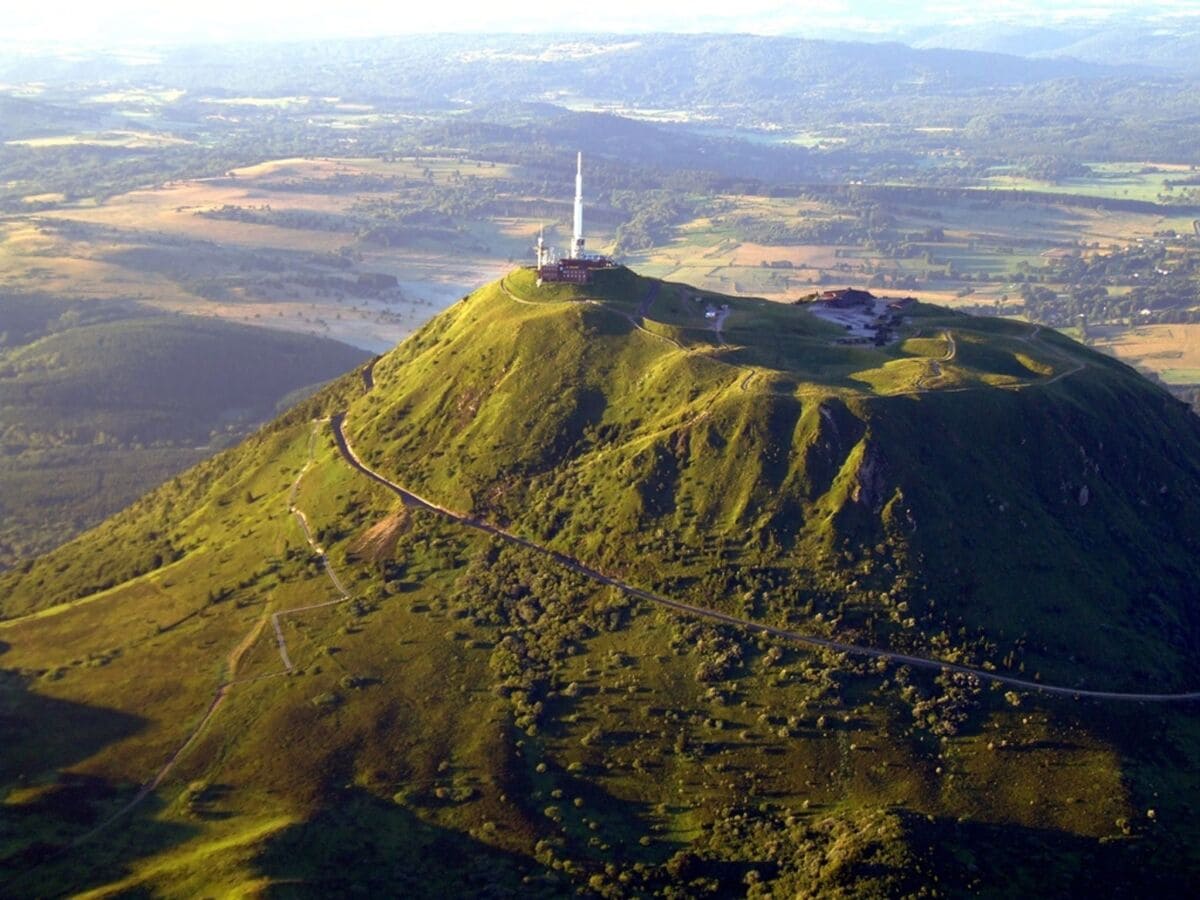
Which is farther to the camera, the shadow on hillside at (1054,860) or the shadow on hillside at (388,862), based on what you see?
the shadow on hillside at (388,862)

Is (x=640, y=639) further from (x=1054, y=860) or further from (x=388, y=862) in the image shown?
(x=1054, y=860)

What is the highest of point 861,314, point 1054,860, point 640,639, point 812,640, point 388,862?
point 861,314

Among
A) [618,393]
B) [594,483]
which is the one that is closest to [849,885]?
[594,483]

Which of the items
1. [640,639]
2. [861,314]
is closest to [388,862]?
[640,639]

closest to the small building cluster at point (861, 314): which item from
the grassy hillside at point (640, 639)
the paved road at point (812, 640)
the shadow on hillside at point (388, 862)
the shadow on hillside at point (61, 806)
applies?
the grassy hillside at point (640, 639)

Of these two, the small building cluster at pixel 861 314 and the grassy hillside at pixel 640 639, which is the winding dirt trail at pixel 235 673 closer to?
the grassy hillside at pixel 640 639

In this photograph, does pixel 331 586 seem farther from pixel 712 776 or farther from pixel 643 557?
pixel 712 776

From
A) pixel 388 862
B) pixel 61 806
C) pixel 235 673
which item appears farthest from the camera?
pixel 235 673
